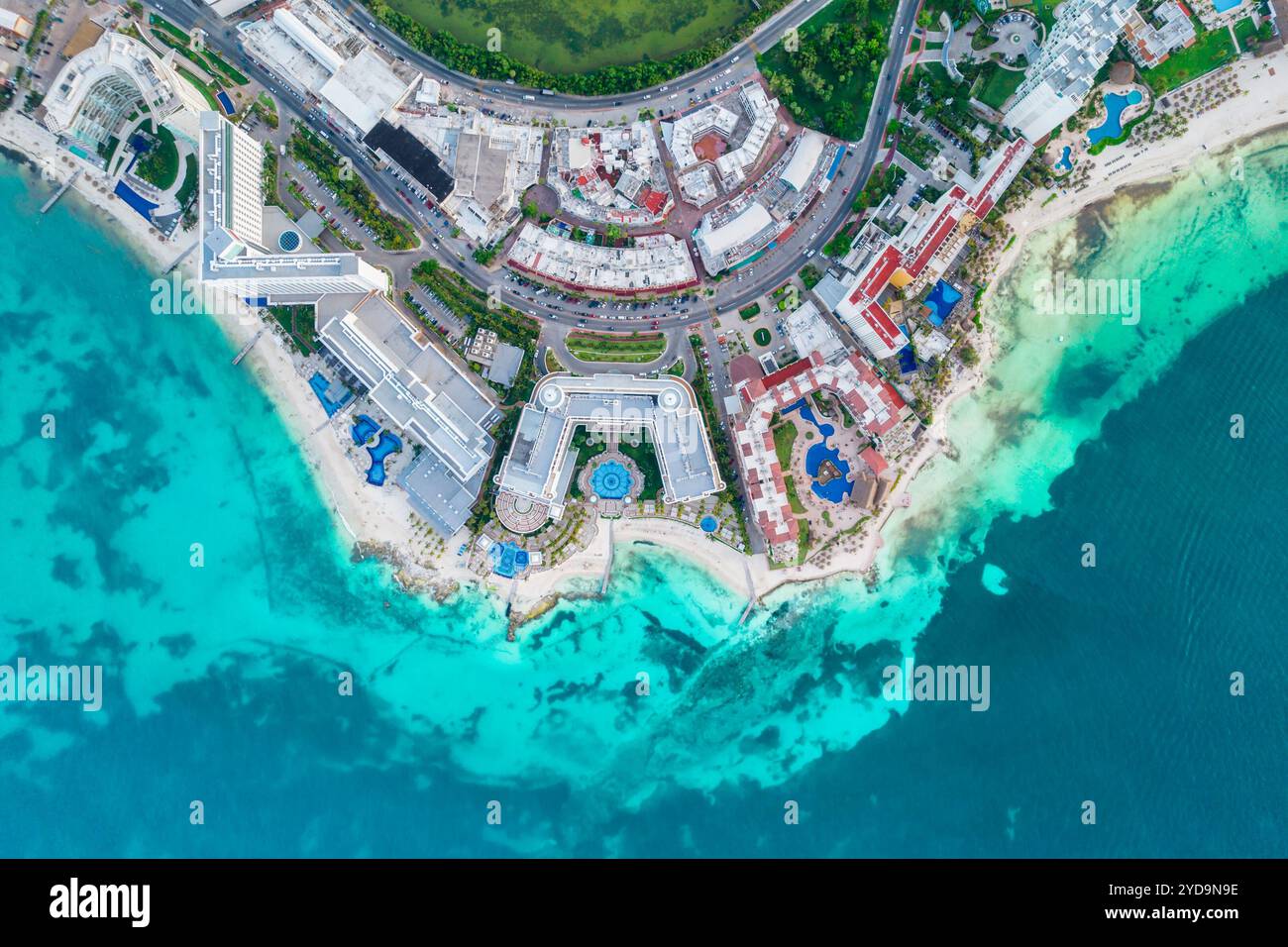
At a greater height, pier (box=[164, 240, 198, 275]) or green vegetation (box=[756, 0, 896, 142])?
green vegetation (box=[756, 0, 896, 142])

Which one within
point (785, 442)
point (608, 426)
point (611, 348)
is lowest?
point (785, 442)

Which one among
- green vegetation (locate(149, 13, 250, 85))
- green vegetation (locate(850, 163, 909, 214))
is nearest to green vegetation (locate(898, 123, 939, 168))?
green vegetation (locate(850, 163, 909, 214))

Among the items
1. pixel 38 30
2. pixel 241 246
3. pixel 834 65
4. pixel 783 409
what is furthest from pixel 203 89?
pixel 783 409

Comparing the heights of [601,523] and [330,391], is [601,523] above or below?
below

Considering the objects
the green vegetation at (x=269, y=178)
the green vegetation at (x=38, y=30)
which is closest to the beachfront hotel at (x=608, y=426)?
the green vegetation at (x=269, y=178)

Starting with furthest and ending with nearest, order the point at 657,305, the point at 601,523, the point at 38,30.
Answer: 1. the point at 601,523
2. the point at 657,305
3. the point at 38,30

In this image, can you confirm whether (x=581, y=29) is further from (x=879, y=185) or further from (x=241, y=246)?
(x=241, y=246)

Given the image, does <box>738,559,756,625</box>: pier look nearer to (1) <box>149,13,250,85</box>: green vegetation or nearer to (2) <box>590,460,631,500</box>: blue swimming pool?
(2) <box>590,460,631,500</box>: blue swimming pool
